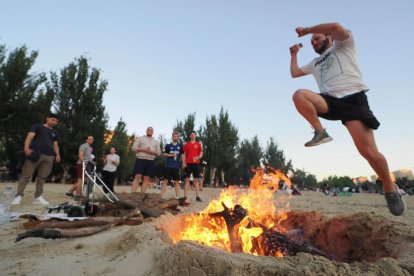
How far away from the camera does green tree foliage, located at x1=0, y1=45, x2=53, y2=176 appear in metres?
20.3

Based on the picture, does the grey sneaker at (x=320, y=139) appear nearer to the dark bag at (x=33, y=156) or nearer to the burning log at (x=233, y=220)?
the burning log at (x=233, y=220)

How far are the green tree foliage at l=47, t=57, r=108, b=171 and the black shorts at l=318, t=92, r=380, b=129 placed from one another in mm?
24012

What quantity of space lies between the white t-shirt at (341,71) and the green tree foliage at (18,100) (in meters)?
23.0

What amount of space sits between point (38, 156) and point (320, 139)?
565 centimetres

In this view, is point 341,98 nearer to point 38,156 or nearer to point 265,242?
point 265,242

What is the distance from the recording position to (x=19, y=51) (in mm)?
21859

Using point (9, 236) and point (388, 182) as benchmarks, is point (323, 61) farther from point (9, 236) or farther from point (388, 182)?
point (9, 236)

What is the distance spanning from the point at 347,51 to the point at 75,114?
1007 inches

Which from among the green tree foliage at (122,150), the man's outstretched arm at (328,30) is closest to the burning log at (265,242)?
the man's outstretched arm at (328,30)

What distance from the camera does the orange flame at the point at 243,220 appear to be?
291 centimetres

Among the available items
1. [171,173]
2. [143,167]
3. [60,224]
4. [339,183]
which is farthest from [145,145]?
[339,183]

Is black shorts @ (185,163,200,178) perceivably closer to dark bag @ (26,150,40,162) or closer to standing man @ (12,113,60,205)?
standing man @ (12,113,60,205)

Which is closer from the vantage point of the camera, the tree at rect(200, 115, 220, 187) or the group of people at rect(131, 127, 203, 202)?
the group of people at rect(131, 127, 203, 202)

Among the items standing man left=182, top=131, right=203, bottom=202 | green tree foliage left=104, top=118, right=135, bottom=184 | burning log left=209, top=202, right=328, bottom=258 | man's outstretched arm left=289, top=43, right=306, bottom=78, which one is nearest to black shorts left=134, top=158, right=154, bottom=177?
standing man left=182, top=131, right=203, bottom=202
